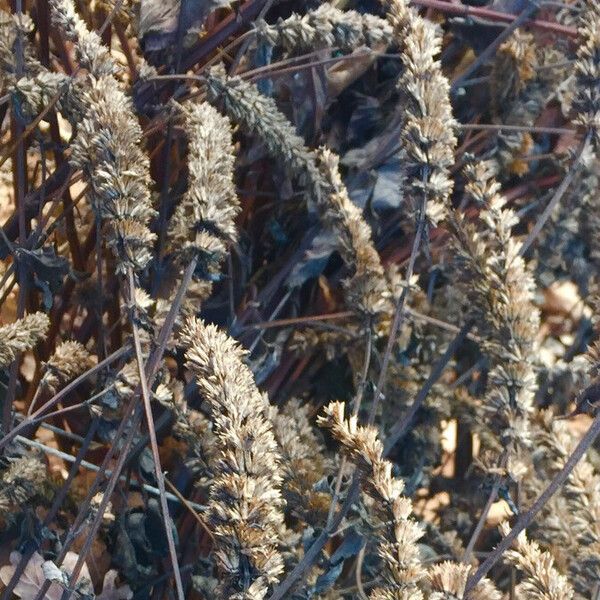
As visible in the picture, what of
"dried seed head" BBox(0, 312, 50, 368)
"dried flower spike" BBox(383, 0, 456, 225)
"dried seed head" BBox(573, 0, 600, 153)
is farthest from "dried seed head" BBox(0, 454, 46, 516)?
"dried seed head" BBox(573, 0, 600, 153)

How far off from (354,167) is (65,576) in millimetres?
800

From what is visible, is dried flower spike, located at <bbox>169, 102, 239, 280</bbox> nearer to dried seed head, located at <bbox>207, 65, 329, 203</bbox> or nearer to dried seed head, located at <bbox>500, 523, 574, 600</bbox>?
dried seed head, located at <bbox>207, 65, 329, 203</bbox>

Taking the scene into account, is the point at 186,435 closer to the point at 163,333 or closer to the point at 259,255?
the point at 163,333

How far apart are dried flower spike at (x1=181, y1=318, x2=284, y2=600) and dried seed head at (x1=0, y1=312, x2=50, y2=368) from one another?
0.88 ft

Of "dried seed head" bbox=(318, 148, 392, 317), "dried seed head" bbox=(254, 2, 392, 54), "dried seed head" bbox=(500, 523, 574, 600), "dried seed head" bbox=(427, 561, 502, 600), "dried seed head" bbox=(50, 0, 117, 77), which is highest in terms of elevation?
"dried seed head" bbox=(254, 2, 392, 54)

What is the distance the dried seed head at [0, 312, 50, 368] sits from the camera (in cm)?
116

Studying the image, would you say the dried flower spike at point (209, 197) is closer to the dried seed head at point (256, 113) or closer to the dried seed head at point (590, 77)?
the dried seed head at point (256, 113)

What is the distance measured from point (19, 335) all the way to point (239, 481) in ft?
1.19

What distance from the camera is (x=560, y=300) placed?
253 centimetres

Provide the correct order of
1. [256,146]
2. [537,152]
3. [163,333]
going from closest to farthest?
[163,333] < [256,146] < [537,152]

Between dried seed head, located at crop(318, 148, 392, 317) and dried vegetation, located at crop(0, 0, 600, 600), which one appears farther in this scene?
dried seed head, located at crop(318, 148, 392, 317)

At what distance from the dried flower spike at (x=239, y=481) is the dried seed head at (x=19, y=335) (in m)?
0.27

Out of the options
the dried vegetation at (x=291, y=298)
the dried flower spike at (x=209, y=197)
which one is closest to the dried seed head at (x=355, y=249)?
the dried vegetation at (x=291, y=298)

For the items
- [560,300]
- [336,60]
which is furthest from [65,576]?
[560,300]
